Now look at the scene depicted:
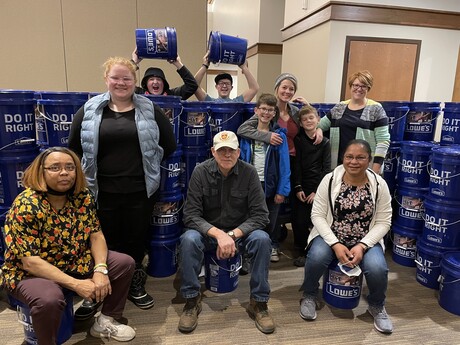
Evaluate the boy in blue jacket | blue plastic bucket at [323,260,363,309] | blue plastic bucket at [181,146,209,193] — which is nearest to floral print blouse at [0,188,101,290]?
blue plastic bucket at [181,146,209,193]

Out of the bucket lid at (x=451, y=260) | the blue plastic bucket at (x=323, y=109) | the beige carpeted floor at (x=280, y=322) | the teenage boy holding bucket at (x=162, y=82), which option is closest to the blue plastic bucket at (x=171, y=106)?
the teenage boy holding bucket at (x=162, y=82)

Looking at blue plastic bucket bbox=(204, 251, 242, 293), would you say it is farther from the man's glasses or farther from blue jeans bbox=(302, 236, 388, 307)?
the man's glasses

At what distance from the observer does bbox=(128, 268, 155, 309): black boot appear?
2.14 metres

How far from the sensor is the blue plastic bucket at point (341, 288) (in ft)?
6.72

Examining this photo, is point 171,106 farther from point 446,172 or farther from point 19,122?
point 446,172

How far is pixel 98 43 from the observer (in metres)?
4.56

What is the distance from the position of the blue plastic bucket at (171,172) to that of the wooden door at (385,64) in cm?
274

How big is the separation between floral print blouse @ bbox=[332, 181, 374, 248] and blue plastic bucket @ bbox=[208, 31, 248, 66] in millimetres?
1369

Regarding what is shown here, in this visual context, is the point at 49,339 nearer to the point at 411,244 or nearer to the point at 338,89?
the point at 411,244

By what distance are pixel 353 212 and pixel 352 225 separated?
0.26ft

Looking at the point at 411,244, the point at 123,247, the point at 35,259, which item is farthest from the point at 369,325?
the point at 35,259

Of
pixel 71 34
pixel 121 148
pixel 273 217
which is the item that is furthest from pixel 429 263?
pixel 71 34

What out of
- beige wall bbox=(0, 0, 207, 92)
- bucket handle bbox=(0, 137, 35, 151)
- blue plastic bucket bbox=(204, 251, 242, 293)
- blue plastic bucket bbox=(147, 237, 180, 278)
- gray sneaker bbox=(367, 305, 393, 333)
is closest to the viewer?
gray sneaker bbox=(367, 305, 393, 333)

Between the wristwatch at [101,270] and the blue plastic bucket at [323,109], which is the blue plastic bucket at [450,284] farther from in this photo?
the wristwatch at [101,270]
